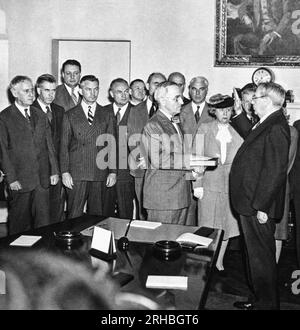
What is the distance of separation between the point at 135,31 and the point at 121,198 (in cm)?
301

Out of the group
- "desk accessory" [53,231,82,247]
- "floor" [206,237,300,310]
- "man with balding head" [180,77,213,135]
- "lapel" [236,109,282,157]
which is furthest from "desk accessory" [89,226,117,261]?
"man with balding head" [180,77,213,135]

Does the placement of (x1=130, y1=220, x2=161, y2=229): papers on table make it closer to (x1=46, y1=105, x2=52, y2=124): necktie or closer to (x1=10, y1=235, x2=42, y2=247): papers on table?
(x1=10, y1=235, x2=42, y2=247): papers on table

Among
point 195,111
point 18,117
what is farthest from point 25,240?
point 195,111

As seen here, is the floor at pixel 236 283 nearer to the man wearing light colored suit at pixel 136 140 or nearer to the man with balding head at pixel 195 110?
the man wearing light colored suit at pixel 136 140

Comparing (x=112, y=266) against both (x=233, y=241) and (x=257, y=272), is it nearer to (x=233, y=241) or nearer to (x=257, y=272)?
(x=257, y=272)

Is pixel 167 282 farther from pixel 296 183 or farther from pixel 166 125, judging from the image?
pixel 296 183

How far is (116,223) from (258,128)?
1.20m

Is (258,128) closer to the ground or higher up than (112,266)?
higher up

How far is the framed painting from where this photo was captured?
20.8 ft

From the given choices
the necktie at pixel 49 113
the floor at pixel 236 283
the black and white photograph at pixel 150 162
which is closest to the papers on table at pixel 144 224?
the black and white photograph at pixel 150 162

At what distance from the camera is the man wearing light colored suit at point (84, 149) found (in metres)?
4.54

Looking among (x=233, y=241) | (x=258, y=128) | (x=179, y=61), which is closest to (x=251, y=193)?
(x=258, y=128)

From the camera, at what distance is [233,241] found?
207 inches
